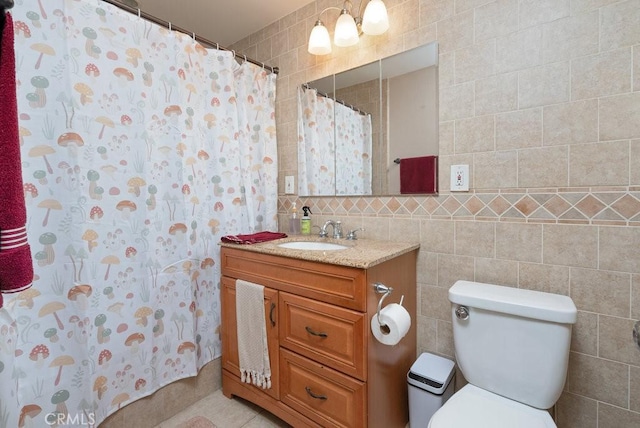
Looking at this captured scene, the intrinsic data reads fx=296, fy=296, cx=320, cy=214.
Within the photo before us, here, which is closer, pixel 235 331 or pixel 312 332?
pixel 312 332

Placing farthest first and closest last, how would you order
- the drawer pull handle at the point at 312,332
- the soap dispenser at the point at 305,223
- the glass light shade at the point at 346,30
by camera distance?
the soap dispenser at the point at 305,223 < the glass light shade at the point at 346,30 < the drawer pull handle at the point at 312,332

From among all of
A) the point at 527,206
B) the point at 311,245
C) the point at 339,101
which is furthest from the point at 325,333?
the point at 339,101

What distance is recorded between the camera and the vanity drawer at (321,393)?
1.19 meters

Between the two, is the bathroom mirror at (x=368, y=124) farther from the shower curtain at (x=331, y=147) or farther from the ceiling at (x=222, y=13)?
the ceiling at (x=222, y=13)

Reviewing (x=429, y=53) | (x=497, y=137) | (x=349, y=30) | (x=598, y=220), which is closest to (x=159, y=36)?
(x=349, y=30)

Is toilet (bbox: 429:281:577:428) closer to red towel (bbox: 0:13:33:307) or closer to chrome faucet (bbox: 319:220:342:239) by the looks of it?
chrome faucet (bbox: 319:220:342:239)

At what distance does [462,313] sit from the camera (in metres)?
1.22

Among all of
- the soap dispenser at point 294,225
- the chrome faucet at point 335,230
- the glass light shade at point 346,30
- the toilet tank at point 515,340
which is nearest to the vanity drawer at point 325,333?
the toilet tank at point 515,340

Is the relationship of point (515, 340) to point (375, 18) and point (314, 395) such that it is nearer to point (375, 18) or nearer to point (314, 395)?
point (314, 395)

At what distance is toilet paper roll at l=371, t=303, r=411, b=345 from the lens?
3.75 ft

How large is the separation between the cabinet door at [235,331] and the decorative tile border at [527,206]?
0.78 meters

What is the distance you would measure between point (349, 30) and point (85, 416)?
90.1 inches

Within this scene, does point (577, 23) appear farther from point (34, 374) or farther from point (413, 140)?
point (34, 374)

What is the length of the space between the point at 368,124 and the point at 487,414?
4.82 ft
